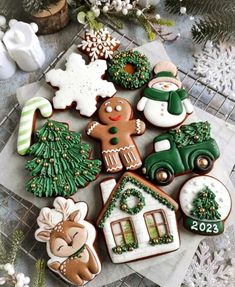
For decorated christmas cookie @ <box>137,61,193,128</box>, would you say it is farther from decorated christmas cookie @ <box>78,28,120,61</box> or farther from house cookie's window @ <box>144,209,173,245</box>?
house cookie's window @ <box>144,209,173,245</box>

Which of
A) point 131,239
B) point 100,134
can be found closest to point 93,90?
point 100,134

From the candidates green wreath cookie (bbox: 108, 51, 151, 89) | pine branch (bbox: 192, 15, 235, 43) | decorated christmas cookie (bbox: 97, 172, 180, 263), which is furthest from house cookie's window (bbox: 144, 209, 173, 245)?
pine branch (bbox: 192, 15, 235, 43)

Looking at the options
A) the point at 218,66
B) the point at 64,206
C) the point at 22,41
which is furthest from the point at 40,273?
the point at 218,66

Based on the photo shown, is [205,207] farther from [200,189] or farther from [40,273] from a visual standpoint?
[40,273]

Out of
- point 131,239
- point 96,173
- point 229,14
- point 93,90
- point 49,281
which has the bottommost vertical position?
point 49,281

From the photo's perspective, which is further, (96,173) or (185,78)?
(185,78)

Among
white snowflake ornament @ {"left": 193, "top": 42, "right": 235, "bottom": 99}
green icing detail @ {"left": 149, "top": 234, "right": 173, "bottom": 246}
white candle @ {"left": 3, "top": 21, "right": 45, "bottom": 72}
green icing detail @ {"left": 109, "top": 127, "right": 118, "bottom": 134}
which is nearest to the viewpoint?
green icing detail @ {"left": 149, "top": 234, "right": 173, "bottom": 246}

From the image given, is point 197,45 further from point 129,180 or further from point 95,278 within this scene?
point 95,278
